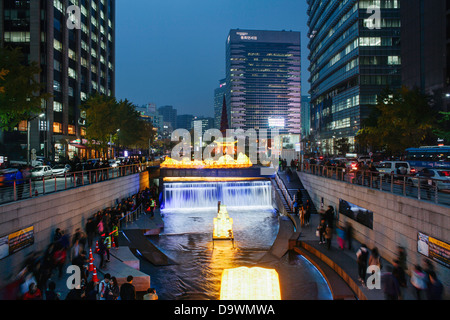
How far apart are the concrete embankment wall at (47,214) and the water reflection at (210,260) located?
14.7 feet

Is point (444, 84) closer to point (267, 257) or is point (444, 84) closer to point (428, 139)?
point (428, 139)

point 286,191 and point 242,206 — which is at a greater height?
point 286,191

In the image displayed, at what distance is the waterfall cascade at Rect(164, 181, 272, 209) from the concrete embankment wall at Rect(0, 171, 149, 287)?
10774mm

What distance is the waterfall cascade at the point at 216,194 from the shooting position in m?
32.1

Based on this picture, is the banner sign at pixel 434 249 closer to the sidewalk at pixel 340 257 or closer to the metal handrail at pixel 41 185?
the sidewalk at pixel 340 257

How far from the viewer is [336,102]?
89000 mm

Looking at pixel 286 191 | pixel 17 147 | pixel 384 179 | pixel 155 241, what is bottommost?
pixel 155 241

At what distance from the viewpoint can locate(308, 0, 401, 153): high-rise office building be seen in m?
74.8

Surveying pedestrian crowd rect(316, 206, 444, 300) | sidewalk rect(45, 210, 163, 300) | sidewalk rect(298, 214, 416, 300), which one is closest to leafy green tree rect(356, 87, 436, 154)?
sidewalk rect(298, 214, 416, 300)

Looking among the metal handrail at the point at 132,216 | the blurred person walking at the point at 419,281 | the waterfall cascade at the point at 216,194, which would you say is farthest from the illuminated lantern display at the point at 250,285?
the waterfall cascade at the point at 216,194

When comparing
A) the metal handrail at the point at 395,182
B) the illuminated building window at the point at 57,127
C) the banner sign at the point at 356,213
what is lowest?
the banner sign at the point at 356,213

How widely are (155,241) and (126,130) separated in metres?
40.1

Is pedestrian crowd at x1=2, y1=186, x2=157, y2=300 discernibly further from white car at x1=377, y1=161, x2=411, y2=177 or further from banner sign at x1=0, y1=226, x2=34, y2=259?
white car at x1=377, y1=161, x2=411, y2=177

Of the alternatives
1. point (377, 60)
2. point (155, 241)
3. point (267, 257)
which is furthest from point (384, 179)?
point (377, 60)
